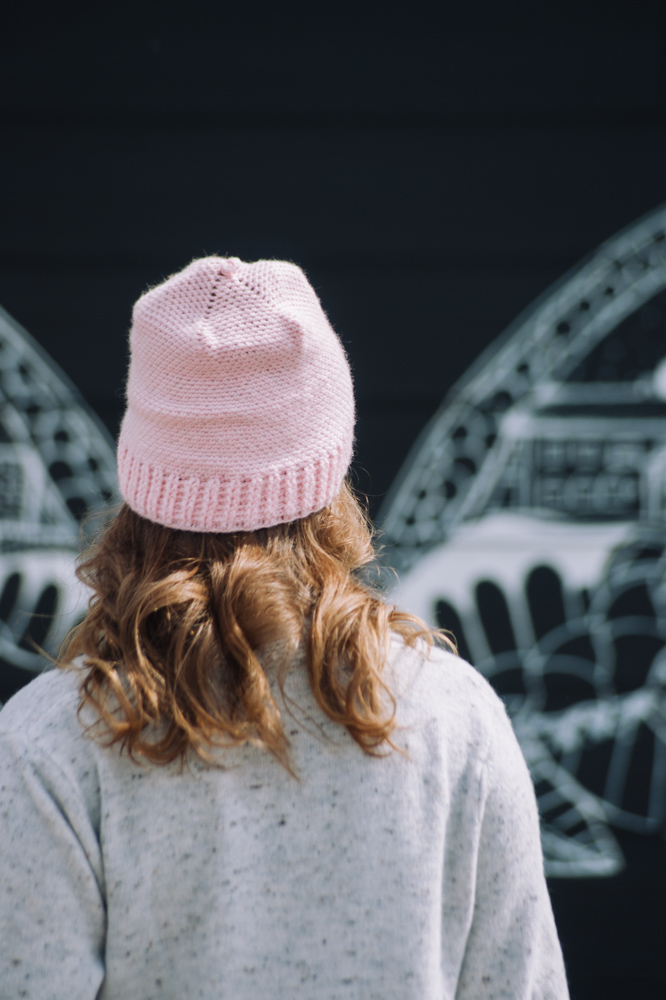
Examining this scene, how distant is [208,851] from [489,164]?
5.49 ft

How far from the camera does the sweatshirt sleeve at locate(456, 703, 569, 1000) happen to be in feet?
2.83

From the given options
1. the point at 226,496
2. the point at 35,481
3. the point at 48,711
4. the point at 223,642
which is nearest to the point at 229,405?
the point at 226,496

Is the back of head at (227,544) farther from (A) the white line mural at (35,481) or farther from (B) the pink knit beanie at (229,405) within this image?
(A) the white line mural at (35,481)

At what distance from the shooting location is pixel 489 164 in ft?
6.31

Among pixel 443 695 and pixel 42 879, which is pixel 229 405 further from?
pixel 42 879

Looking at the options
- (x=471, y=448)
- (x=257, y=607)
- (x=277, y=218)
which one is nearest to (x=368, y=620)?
(x=257, y=607)

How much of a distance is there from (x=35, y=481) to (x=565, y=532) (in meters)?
1.28

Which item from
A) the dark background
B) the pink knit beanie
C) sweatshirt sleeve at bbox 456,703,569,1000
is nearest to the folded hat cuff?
the pink knit beanie

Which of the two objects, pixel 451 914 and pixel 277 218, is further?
pixel 277 218

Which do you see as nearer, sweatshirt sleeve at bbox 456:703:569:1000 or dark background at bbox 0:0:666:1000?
sweatshirt sleeve at bbox 456:703:569:1000

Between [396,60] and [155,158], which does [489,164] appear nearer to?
[396,60]

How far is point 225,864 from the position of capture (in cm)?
79

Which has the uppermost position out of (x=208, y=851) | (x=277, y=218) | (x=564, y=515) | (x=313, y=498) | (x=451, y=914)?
(x=277, y=218)

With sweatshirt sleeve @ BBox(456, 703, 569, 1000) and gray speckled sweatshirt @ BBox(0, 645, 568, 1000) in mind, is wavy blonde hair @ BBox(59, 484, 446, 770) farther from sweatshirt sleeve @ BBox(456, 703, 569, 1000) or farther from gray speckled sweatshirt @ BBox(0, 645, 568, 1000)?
sweatshirt sleeve @ BBox(456, 703, 569, 1000)
